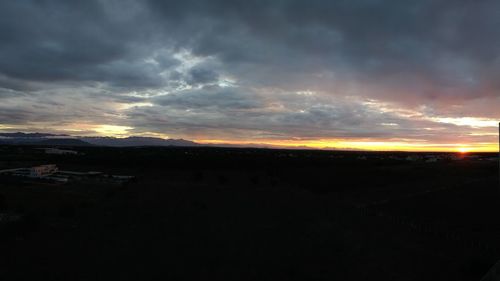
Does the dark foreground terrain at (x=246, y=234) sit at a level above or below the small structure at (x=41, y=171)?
below

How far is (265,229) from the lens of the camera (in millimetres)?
26094

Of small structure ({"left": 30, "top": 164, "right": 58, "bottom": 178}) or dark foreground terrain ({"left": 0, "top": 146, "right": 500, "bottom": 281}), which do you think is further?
small structure ({"left": 30, "top": 164, "right": 58, "bottom": 178})

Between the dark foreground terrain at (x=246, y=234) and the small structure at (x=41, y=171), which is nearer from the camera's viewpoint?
the dark foreground terrain at (x=246, y=234)

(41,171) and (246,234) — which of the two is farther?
(41,171)

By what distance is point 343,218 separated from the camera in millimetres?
30125

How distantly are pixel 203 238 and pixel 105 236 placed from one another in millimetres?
5609

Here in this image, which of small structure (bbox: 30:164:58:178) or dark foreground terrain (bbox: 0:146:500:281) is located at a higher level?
small structure (bbox: 30:164:58:178)

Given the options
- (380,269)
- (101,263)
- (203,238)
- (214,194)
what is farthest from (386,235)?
(214,194)

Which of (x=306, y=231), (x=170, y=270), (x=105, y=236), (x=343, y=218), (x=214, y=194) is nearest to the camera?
(x=170, y=270)

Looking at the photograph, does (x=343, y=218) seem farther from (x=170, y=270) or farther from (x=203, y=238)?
(x=170, y=270)

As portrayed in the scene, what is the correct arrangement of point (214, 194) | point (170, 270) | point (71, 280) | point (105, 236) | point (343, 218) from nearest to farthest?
point (71, 280), point (170, 270), point (105, 236), point (343, 218), point (214, 194)

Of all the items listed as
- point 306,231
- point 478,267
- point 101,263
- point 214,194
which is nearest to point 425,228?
point 306,231

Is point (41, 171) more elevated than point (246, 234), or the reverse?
point (41, 171)

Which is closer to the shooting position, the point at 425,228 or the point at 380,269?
the point at 380,269
